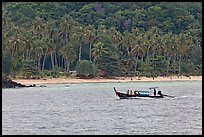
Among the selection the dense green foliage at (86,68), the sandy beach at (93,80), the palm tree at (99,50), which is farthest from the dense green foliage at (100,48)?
the dense green foliage at (86,68)

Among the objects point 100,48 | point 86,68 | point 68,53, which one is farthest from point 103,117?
point 100,48

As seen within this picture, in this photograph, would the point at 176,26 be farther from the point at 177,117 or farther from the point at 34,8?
the point at 177,117

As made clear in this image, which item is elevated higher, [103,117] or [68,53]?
[68,53]

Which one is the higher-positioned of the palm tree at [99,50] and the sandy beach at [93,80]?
the palm tree at [99,50]

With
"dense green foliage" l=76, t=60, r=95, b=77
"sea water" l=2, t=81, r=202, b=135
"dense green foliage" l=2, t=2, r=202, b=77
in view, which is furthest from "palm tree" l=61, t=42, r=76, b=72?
"sea water" l=2, t=81, r=202, b=135

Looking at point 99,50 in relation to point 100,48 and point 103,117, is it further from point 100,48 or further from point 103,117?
point 103,117

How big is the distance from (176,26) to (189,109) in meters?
112

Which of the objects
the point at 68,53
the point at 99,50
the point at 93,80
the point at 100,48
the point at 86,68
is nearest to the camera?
the point at 86,68

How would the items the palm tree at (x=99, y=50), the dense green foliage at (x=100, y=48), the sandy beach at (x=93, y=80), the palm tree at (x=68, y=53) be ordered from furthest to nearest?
the palm tree at (x=99, y=50) < the palm tree at (x=68, y=53) < the dense green foliage at (x=100, y=48) < the sandy beach at (x=93, y=80)

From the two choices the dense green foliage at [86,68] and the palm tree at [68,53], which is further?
the palm tree at [68,53]

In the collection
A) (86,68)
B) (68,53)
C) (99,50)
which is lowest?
(86,68)

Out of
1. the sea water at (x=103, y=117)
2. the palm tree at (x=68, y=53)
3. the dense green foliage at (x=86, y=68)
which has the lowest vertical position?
the sea water at (x=103, y=117)

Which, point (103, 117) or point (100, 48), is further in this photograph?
point (100, 48)

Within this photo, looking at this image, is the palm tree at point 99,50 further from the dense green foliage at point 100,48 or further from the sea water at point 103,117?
the sea water at point 103,117
